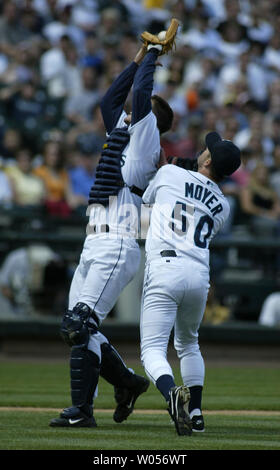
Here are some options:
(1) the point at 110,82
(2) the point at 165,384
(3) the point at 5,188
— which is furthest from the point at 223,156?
(1) the point at 110,82

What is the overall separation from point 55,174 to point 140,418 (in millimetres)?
6229

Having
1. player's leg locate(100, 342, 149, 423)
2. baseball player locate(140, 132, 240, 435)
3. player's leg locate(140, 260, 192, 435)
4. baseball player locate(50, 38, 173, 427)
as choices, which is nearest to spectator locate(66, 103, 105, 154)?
baseball player locate(50, 38, 173, 427)

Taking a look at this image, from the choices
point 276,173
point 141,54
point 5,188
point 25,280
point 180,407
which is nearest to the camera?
point 180,407

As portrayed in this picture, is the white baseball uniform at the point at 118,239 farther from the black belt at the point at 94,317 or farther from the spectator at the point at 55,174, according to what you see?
the spectator at the point at 55,174

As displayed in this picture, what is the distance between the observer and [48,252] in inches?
473

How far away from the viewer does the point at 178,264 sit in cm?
622

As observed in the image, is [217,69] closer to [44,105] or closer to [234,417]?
[44,105]

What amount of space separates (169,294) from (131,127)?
1.18 m

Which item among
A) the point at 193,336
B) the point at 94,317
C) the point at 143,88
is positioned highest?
the point at 143,88

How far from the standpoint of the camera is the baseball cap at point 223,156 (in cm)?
634

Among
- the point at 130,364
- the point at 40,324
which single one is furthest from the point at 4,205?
the point at 130,364

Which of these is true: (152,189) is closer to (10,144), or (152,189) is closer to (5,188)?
(5,188)

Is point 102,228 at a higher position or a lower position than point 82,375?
higher

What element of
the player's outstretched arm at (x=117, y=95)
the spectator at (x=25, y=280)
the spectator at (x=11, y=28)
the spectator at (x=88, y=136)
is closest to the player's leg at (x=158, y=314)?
the player's outstretched arm at (x=117, y=95)
